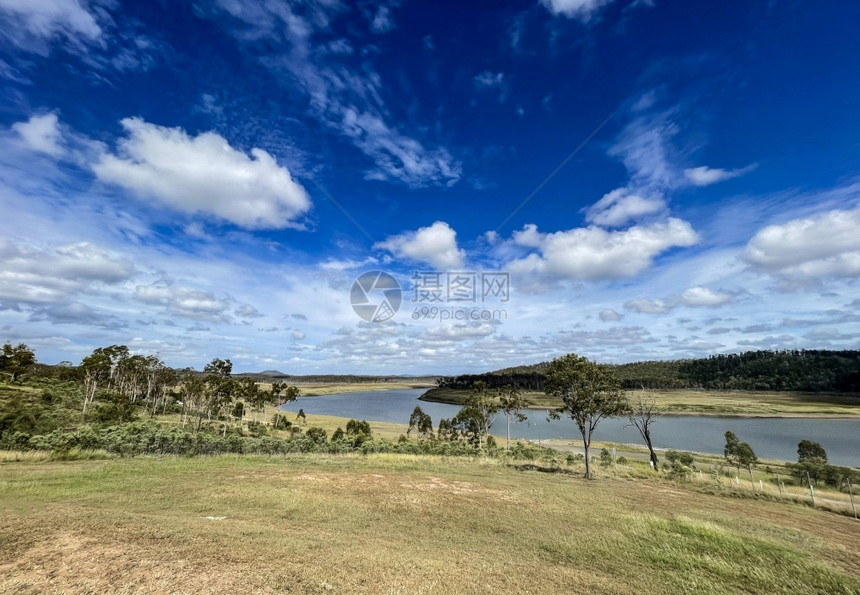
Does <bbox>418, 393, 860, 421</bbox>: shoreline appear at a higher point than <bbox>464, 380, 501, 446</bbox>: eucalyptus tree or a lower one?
lower

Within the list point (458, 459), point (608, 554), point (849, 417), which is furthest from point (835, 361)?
point (608, 554)

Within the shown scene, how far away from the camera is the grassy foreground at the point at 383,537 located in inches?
385

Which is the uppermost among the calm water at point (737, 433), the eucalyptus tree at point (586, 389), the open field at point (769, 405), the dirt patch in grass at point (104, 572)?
the eucalyptus tree at point (586, 389)

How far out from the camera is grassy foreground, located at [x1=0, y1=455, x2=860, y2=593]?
978cm

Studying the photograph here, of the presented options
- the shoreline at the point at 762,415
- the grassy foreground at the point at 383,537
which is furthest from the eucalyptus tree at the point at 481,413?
the shoreline at the point at 762,415

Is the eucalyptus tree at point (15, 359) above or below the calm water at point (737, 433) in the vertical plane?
above

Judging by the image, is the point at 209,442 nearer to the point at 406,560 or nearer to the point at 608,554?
the point at 406,560

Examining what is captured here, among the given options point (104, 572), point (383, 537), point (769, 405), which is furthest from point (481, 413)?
point (769, 405)

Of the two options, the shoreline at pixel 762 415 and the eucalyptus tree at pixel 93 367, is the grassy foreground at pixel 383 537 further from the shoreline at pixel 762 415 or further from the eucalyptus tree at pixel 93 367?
the shoreline at pixel 762 415

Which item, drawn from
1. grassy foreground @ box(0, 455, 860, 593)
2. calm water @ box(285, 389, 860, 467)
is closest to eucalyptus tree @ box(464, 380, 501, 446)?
calm water @ box(285, 389, 860, 467)

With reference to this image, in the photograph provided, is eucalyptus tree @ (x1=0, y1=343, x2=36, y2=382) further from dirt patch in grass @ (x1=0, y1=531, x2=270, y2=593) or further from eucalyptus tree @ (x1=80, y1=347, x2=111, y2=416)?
dirt patch in grass @ (x1=0, y1=531, x2=270, y2=593)

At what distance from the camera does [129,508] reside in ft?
52.2

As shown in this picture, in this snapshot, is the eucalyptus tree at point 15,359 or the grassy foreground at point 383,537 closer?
the grassy foreground at point 383,537

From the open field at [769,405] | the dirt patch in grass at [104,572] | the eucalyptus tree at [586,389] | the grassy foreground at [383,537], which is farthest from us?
the open field at [769,405]
